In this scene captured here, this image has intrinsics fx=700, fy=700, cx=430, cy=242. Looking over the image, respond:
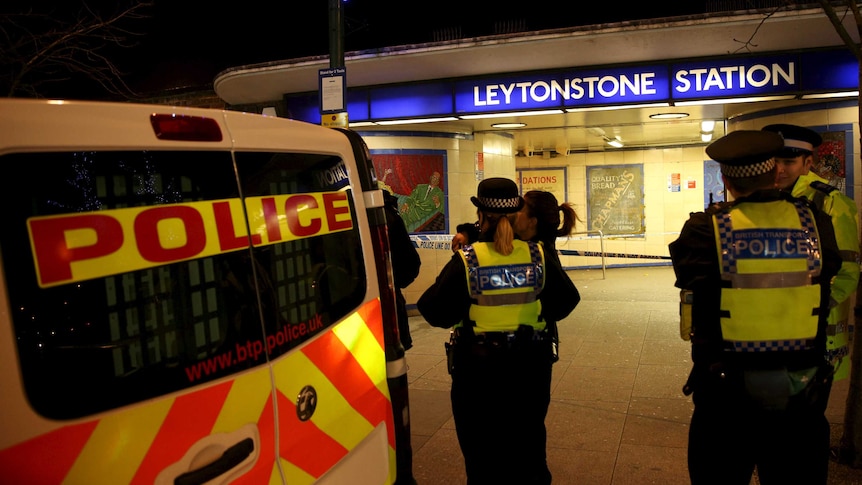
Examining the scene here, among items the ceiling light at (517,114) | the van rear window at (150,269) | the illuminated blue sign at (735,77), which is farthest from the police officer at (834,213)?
the ceiling light at (517,114)

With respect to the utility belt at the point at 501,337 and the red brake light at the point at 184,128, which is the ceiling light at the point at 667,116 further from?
the red brake light at the point at 184,128

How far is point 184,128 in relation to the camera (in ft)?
6.79

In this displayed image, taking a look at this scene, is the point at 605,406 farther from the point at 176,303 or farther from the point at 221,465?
the point at 176,303

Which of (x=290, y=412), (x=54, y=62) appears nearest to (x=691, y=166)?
(x=54, y=62)

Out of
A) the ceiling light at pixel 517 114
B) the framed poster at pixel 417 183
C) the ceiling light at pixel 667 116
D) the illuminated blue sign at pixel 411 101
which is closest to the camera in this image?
the ceiling light at pixel 517 114

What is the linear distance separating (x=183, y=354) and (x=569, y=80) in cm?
775

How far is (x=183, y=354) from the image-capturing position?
1978mm

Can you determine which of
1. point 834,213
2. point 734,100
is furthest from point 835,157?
point 834,213

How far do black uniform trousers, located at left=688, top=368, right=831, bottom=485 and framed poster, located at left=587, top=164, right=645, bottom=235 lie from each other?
48.2ft

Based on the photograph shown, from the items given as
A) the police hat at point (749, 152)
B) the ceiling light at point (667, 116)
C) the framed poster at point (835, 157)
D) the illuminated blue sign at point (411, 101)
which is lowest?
the police hat at point (749, 152)

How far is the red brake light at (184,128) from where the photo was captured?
2.00 meters

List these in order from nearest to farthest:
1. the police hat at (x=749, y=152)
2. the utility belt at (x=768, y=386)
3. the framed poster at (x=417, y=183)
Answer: the utility belt at (x=768, y=386), the police hat at (x=749, y=152), the framed poster at (x=417, y=183)

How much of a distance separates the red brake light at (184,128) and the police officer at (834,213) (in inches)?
118

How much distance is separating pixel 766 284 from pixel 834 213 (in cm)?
137
